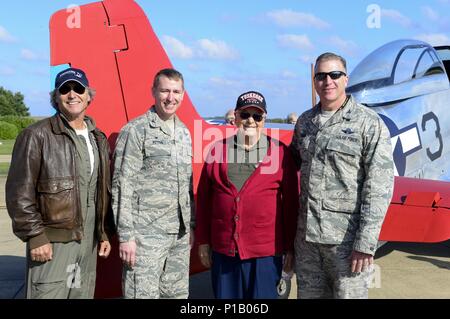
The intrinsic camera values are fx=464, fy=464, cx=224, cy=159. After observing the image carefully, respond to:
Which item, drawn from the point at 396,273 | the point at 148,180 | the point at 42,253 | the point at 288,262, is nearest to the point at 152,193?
the point at 148,180

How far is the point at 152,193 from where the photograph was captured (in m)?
2.87

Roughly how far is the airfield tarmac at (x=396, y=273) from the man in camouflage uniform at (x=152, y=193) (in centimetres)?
208

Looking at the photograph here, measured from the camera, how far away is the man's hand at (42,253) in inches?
105

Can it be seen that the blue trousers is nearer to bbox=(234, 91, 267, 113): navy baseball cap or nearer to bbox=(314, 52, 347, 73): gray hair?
bbox=(234, 91, 267, 113): navy baseball cap

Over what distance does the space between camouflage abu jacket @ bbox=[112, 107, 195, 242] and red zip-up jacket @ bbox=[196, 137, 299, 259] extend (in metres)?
0.21

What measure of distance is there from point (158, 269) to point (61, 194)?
747 millimetres

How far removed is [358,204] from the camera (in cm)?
270

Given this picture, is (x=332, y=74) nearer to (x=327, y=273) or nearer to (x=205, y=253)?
(x=327, y=273)

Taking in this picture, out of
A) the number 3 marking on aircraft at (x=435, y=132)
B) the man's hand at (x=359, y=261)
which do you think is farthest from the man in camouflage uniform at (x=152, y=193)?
the number 3 marking on aircraft at (x=435, y=132)

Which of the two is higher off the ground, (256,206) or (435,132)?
(435,132)

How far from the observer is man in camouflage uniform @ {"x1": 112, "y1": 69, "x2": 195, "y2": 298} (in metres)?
2.82
